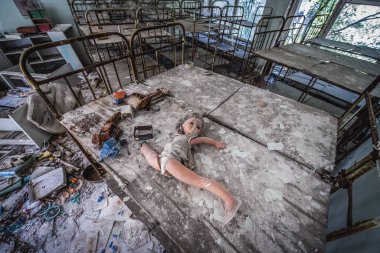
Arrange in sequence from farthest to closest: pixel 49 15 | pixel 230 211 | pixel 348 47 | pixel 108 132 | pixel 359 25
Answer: pixel 49 15
pixel 348 47
pixel 359 25
pixel 108 132
pixel 230 211

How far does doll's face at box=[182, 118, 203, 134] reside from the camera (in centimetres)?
165

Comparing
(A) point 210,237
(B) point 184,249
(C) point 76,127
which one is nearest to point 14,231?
(C) point 76,127

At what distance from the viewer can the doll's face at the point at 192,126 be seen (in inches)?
65.0

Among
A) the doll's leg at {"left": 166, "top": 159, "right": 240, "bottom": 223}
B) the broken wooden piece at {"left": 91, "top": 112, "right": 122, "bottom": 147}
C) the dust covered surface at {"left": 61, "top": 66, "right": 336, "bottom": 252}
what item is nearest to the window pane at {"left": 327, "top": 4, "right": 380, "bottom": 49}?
the dust covered surface at {"left": 61, "top": 66, "right": 336, "bottom": 252}

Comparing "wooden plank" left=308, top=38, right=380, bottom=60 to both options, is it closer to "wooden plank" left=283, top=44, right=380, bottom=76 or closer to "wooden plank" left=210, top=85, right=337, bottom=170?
"wooden plank" left=283, top=44, right=380, bottom=76

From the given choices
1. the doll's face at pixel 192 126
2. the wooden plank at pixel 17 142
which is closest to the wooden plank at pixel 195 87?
the doll's face at pixel 192 126

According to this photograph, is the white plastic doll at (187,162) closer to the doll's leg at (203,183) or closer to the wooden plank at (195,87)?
the doll's leg at (203,183)

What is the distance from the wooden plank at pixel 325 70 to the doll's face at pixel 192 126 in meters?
2.63

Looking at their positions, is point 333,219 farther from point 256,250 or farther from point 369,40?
point 369,40

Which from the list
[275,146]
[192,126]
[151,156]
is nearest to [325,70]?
[275,146]

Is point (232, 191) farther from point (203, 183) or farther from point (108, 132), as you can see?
point (108, 132)

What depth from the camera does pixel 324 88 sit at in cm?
400

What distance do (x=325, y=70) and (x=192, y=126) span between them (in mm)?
3242

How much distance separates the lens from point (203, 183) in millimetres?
1271
